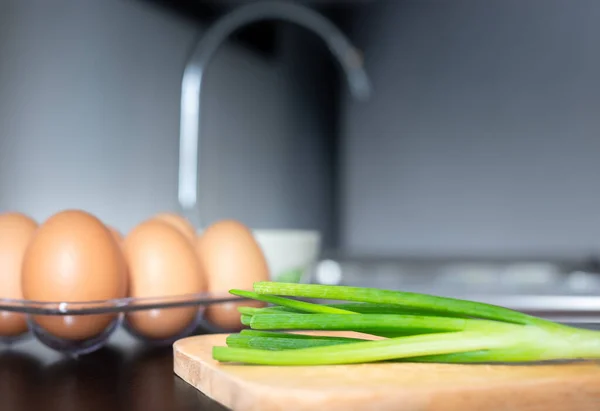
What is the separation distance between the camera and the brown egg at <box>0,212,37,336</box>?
2.29ft

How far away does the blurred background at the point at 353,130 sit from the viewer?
1994 mm

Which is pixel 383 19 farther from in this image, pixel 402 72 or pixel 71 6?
pixel 71 6

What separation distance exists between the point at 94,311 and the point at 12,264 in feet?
0.51

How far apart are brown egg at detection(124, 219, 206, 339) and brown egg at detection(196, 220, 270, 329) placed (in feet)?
0.09

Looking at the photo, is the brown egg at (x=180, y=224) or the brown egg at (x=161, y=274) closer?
the brown egg at (x=161, y=274)

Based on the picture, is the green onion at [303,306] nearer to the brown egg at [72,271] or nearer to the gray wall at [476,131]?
the brown egg at [72,271]

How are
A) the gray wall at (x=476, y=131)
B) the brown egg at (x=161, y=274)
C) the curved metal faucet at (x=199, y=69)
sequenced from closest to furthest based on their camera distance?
the brown egg at (x=161, y=274) < the curved metal faucet at (x=199, y=69) < the gray wall at (x=476, y=131)

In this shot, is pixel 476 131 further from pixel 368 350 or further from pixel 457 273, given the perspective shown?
pixel 368 350

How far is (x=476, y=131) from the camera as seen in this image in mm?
3299

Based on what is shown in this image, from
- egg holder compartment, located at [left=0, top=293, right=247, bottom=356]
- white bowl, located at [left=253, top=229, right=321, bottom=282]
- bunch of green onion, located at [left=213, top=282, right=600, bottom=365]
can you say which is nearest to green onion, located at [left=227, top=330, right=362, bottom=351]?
bunch of green onion, located at [left=213, top=282, right=600, bottom=365]

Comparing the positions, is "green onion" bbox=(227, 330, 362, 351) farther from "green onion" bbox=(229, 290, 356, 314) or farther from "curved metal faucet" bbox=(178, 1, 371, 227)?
"curved metal faucet" bbox=(178, 1, 371, 227)

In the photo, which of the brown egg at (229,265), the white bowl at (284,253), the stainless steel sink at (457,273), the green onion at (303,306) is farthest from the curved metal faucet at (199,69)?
the green onion at (303,306)

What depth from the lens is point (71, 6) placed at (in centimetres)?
206

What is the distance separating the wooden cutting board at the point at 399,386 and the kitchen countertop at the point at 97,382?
23 millimetres
